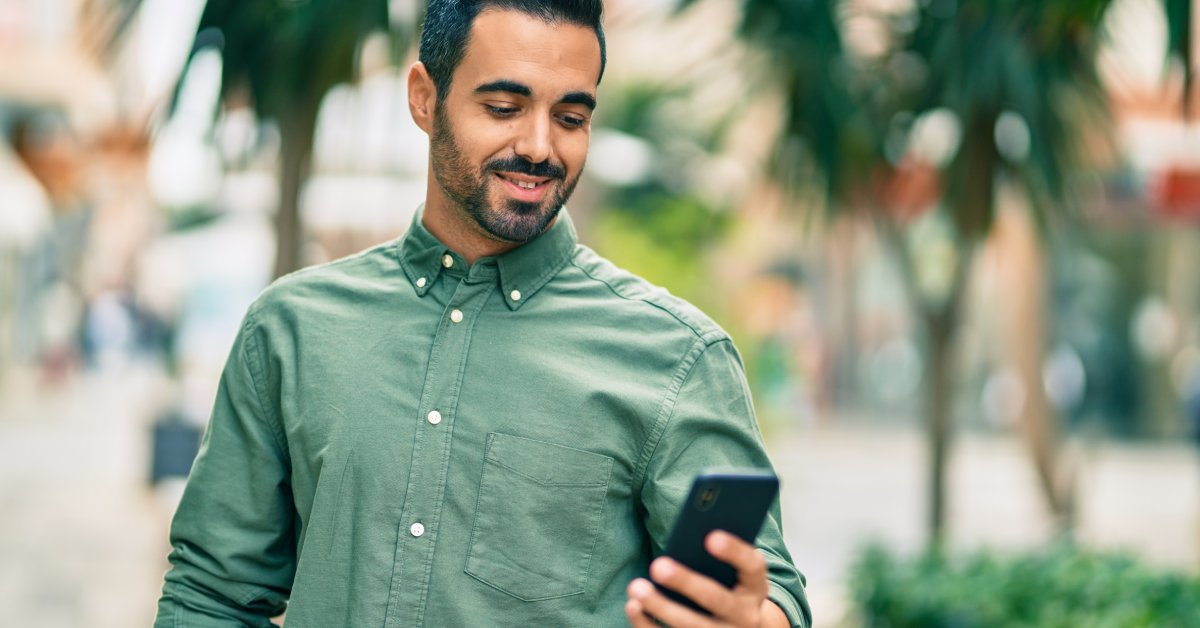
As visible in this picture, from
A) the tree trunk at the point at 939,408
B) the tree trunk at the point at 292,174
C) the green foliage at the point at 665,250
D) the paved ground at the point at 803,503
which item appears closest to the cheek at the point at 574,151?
the tree trunk at the point at 292,174

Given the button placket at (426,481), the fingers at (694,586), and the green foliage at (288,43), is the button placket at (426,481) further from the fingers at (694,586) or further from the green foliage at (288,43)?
the green foliage at (288,43)

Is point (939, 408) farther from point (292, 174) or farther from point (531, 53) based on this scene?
point (531, 53)

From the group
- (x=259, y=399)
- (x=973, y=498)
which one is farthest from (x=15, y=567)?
(x=973, y=498)

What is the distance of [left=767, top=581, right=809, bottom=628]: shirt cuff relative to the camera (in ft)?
5.07

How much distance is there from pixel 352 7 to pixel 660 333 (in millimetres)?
2513

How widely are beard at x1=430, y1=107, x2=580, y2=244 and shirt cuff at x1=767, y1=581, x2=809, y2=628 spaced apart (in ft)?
1.65

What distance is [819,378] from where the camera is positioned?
2095 cm

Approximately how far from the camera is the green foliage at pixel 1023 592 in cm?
472

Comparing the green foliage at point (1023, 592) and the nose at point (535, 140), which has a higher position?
the nose at point (535, 140)

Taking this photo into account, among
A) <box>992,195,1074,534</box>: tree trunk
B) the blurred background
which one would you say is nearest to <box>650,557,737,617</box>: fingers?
the blurred background

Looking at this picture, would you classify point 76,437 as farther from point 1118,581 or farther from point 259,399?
point 259,399

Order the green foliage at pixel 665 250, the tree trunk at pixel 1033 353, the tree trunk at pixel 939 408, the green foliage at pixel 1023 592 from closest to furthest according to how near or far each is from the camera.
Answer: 1. the green foliage at pixel 1023 592
2. the tree trunk at pixel 939 408
3. the tree trunk at pixel 1033 353
4. the green foliage at pixel 665 250

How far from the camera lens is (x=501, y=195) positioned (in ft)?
5.61

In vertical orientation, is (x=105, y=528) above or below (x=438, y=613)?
below
